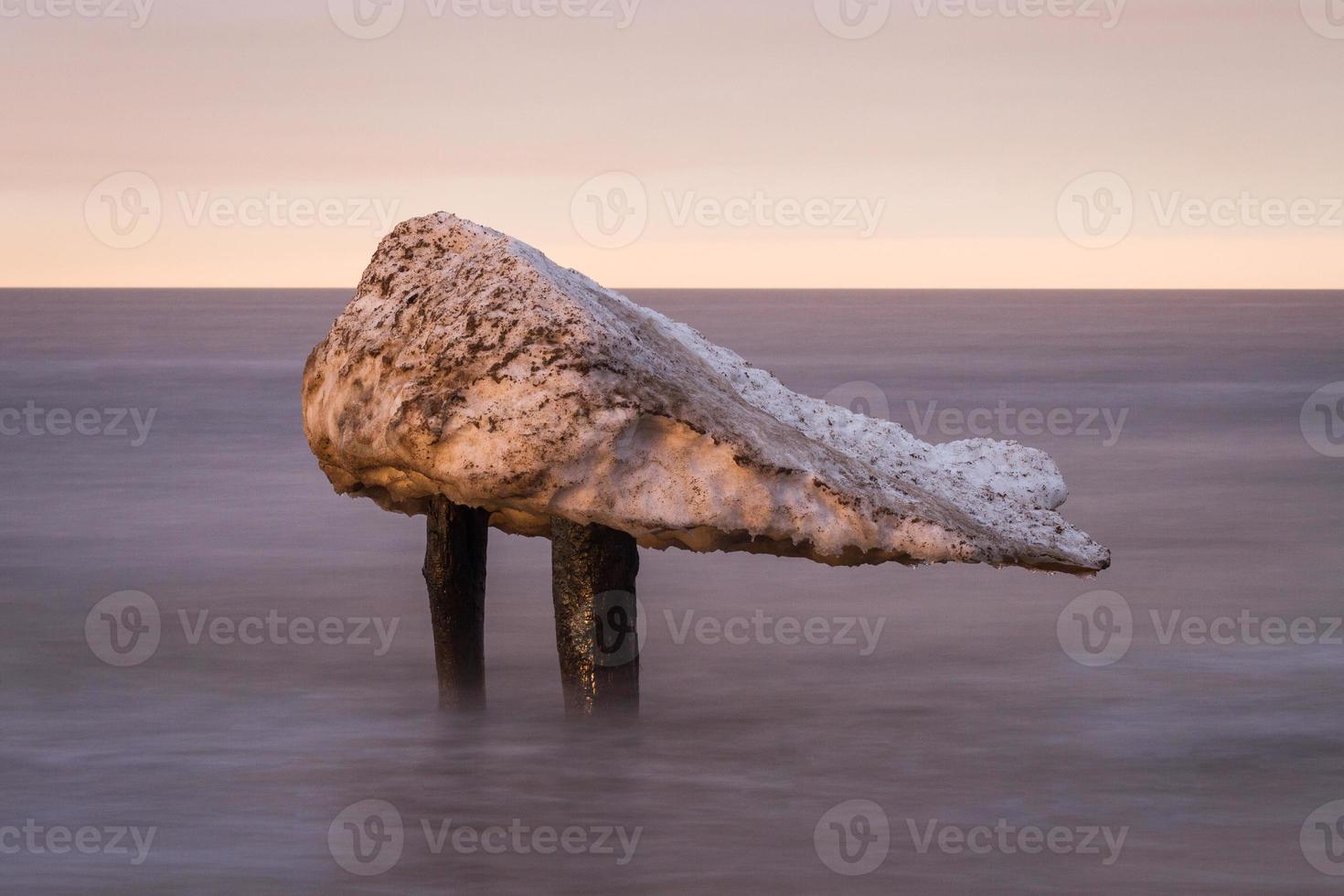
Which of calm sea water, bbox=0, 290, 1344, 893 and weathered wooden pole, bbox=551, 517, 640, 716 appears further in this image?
weathered wooden pole, bbox=551, 517, 640, 716

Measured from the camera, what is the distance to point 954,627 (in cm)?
1103

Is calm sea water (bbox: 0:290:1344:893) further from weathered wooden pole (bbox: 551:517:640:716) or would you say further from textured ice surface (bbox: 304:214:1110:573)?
textured ice surface (bbox: 304:214:1110:573)

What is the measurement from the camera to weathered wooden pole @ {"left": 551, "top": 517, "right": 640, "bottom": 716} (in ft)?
24.0

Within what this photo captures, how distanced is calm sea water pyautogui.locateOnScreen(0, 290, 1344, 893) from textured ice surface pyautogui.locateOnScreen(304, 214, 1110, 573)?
1246 mm

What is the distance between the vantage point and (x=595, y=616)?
24.3ft

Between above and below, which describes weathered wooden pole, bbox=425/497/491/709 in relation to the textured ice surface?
below

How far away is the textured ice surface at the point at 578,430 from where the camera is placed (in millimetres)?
6648

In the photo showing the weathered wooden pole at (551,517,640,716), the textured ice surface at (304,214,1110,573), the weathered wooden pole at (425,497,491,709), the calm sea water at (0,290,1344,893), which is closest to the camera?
the textured ice surface at (304,214,1110,573)

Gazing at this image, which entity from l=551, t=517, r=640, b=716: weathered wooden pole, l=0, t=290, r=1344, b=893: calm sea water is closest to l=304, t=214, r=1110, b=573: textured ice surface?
l=551, t=517, r=640, b=716: weathered wooden pole

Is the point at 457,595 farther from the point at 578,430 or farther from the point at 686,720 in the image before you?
the point at 578,430

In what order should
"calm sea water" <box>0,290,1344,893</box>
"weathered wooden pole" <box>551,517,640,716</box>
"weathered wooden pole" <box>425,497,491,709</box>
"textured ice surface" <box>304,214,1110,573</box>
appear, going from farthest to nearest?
"weathered wooden pole" <box>425,497,491,709</box> → "weathered wooden pole" <box>551,517,640,716</box> → "calm sea water" <box>0,290,1344,893</box> → "textured ice surface" <box>304,214,1110,573</box>

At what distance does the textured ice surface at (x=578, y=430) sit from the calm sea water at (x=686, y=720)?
125 centimetres

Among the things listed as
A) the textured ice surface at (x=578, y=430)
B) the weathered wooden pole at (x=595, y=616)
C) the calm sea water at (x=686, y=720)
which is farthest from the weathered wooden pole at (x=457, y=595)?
the weathered wooden pole at (x=595, y=616)

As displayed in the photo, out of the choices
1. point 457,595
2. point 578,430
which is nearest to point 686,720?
point 457,595
